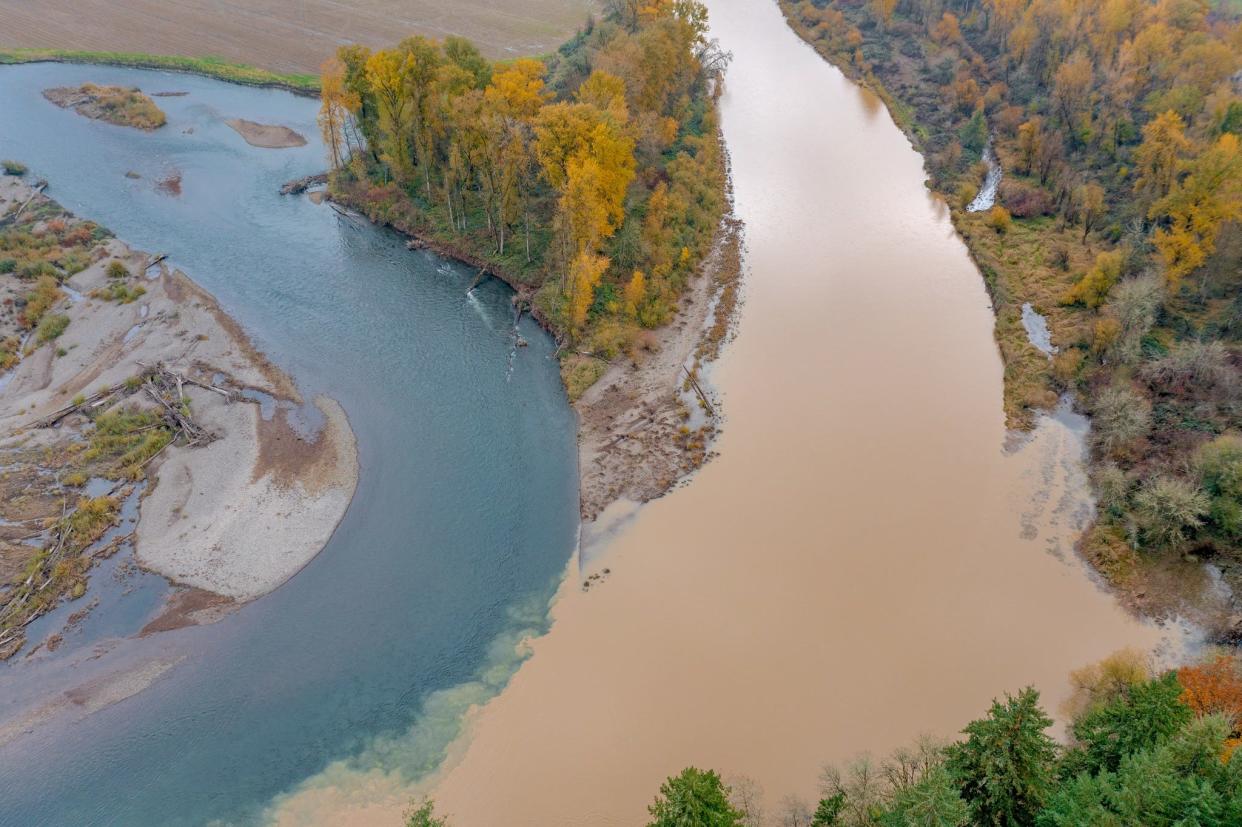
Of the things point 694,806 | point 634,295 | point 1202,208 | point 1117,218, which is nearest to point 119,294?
point 634,295

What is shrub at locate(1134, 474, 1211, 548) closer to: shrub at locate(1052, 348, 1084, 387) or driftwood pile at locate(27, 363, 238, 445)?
shrub at locate(1052, 348, 1084, 387)

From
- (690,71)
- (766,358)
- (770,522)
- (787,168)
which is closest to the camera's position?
(770,522)

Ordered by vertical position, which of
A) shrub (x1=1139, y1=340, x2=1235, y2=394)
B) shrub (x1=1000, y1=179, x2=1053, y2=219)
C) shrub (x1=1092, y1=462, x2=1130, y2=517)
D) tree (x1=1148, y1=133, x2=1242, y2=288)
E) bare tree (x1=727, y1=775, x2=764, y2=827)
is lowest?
bare tree (x1=727, y1=775, x2=764, y2=827)

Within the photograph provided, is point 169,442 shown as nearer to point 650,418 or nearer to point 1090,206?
point 650,418

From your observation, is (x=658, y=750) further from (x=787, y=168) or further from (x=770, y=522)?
(x=787, y=168)

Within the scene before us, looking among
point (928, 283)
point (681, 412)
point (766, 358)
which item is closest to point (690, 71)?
point (928, 283)

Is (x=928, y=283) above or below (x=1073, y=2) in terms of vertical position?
below

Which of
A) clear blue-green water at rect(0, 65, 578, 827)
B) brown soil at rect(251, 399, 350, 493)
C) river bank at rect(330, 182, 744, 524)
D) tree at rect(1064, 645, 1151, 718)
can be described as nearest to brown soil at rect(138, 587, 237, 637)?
clear blue-green water at rect(0, 65, 578, 827)

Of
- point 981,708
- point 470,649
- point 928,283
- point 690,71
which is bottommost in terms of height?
point 470,649
